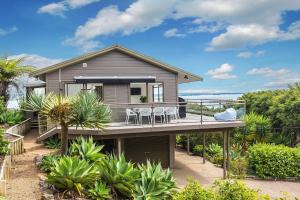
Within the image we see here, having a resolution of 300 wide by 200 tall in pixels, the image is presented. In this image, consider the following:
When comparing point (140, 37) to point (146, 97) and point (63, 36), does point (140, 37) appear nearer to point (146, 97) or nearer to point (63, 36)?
point (63, 36)

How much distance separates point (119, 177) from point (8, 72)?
21.6 m

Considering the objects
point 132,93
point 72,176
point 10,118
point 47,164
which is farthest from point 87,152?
point 10,118

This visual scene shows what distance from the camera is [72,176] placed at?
36.7 ft

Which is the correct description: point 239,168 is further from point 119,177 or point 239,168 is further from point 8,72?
→ point 8,72

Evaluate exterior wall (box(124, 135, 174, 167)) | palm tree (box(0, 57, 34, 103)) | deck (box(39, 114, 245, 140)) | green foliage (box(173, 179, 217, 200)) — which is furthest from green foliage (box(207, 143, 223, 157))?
palm tree (box(0, 57, 34, 103))

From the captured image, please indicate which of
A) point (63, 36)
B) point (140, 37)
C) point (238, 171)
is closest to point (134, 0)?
point (63, 36)

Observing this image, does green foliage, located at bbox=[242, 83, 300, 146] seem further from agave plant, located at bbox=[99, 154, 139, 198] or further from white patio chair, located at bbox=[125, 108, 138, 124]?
agave plant, located at bbox=[99, 154, 139, 198]

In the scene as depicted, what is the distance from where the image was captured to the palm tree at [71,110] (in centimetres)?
1401

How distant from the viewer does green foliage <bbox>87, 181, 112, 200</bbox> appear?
36.4ft

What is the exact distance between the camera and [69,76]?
19656 millimetres

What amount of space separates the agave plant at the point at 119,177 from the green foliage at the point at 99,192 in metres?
0.41

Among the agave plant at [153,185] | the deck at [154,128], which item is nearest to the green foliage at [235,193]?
the agave plant at [153,185]

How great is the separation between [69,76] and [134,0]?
5471mm

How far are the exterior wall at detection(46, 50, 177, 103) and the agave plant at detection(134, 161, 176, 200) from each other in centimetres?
827
